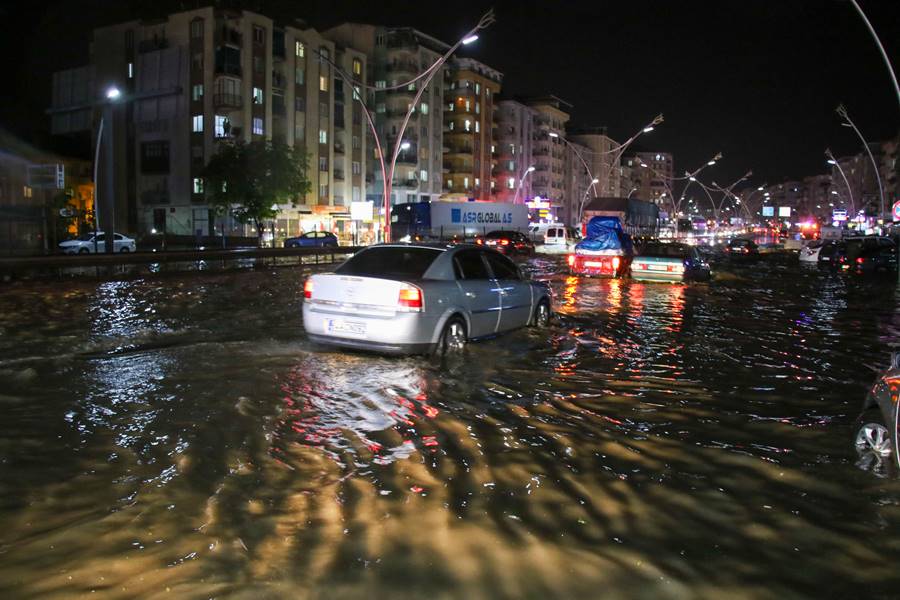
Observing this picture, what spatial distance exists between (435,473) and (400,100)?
84551 mm

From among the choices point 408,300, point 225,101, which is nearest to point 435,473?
point 408,300

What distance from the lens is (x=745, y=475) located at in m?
Result: 5.84

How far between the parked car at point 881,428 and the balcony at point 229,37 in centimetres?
6479

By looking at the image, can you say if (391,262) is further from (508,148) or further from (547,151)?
(547,151)

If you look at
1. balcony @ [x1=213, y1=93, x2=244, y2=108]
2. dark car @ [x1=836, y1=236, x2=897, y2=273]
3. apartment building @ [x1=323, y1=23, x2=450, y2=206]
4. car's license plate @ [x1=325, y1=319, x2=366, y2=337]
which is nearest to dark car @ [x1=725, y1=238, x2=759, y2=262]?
dark car @ [x1=836, y1=236, x2=897, y2=273]

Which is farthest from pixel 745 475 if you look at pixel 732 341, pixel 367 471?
pixel 732 341

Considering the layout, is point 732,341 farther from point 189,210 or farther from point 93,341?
point 189,210

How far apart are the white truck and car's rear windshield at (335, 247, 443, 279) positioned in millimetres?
51108

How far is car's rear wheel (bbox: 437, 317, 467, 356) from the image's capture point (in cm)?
1021

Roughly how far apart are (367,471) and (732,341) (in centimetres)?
883

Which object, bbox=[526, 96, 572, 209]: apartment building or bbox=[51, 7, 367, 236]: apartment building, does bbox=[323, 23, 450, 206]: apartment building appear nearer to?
bbox=[51, 7, 367, 236]: apartment building

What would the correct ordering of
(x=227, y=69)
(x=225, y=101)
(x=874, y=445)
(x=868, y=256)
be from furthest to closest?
(x=227, y=69)
(x=225, y=101)
(x=868, y=256)
(x=874, y=445)

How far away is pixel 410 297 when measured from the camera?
31.6ft

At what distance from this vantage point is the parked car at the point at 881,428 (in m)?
5.65
